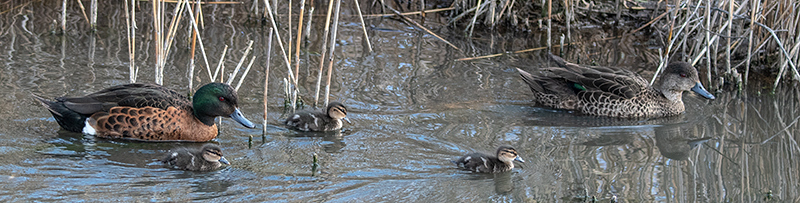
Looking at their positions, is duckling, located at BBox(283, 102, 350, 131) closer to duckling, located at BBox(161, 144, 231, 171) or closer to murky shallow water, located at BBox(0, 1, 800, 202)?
murky shallow water, located at BBox(0, 1, 800, 202)

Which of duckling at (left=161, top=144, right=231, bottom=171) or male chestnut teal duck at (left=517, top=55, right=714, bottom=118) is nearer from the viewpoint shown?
duckling at (left=161, top=144, right=231, bottom=171)

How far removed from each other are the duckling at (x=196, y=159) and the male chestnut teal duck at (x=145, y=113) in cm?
58

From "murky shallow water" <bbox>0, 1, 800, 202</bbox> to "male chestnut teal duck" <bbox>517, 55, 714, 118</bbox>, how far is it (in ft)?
0.46

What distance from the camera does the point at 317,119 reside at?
214 inches

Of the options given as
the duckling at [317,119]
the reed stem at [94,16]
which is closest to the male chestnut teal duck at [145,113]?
the duckling at [317,119]

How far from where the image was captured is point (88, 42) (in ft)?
24.3

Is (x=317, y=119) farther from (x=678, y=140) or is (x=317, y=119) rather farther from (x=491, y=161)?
(x=678, y=140)

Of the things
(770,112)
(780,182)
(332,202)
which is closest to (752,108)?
(770,112)

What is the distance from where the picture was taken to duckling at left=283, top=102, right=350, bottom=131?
17.7 ft

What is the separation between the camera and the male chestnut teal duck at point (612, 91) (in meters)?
6.42

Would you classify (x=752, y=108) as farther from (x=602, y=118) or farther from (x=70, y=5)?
(x=70, y=5)

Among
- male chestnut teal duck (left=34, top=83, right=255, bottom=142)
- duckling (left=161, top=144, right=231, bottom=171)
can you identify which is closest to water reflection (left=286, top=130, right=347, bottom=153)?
male chestnut teal duck (left=34, top=83, right=255, bottom=142)

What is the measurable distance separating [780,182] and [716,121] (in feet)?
4.64

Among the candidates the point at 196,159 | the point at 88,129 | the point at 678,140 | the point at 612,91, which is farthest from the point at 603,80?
the point at 88,129
